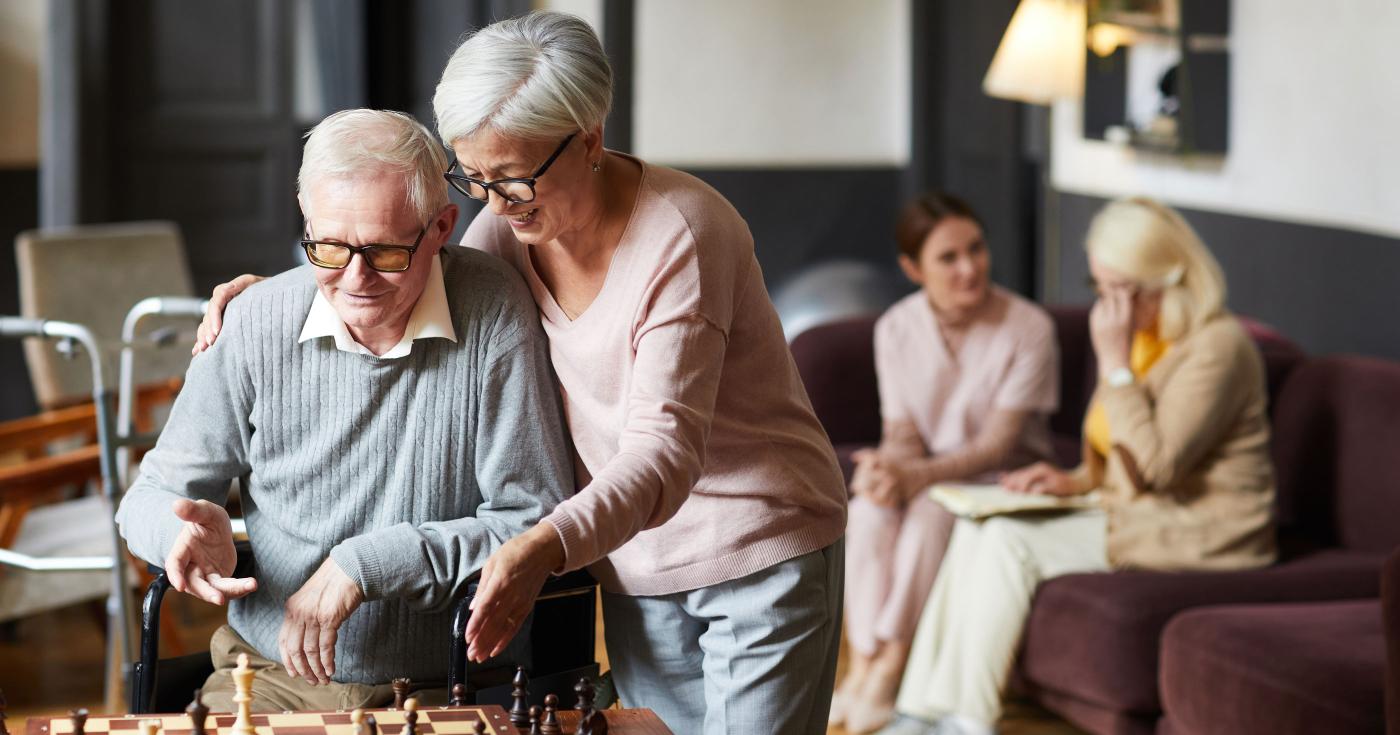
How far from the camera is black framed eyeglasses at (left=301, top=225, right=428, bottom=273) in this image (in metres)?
1.66

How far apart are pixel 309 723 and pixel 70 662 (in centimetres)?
260

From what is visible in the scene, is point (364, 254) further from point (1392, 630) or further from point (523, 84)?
point (1392, 630)

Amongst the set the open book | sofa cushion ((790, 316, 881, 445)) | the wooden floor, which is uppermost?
sofa cushion ((790, 316, 881, 445))

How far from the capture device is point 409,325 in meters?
1.74

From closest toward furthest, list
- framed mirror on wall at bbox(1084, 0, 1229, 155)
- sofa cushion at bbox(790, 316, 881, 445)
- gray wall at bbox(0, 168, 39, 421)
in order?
sofa cushion at bbox(790, 316, 881, 445)
framed mirror on wall at bbox(1084, 0, 1229, 155)
gray wall at bbox(0, 168, 39, 421)

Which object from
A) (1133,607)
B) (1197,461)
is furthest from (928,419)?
(1133,607)

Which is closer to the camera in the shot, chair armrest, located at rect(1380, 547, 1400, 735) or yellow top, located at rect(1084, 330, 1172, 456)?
chair armrest, located at rect(1380, 547, 1400, 735)

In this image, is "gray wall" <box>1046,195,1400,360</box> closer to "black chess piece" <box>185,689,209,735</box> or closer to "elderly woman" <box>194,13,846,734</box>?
"elderly woman" <box>194,13,846,734</box>

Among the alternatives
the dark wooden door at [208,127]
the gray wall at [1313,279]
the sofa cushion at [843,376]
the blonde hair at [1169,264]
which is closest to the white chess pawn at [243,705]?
the blonde hair at [1169,264]

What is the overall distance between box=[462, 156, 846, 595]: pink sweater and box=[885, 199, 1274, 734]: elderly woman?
1.32 metres

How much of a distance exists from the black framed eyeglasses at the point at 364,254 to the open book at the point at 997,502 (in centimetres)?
177

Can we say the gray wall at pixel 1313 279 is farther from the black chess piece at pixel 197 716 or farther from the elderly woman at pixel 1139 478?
the black chess piece at pixel 197 716

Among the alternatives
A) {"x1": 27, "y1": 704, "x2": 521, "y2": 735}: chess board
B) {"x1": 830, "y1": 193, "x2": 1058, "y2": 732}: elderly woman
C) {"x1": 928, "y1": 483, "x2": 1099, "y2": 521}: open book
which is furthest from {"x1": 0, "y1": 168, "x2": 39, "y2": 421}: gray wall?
{"x1": 27, "y1": 704, "x2": 521, "y2": 735}: chess board

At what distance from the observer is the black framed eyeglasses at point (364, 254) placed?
5.45ft
